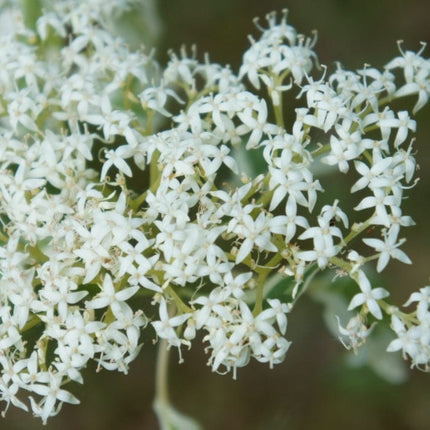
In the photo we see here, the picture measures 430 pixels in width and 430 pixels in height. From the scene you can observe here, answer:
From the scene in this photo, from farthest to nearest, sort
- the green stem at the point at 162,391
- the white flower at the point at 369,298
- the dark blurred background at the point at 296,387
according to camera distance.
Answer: the dark blurred background at the point at 296,387 → the green stem at the point at 162,391 → the white flower at the point at 369,298

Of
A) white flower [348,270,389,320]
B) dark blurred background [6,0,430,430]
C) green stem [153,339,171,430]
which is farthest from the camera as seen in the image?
dark blurred background [6,0,430,430]

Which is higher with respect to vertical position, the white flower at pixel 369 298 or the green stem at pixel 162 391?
the white flower at pixel 369 298

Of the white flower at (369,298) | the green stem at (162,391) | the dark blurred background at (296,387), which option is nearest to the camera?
the white flower at (369,298)

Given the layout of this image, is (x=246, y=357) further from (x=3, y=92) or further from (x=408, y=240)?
(x=408, y=240)

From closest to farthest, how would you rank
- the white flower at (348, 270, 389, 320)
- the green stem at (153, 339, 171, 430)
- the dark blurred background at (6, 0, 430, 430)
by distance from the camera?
1. the white flower at (348, 270, 389, 320)
2. the green stem at (153, 339, 171, 430)
3. the dark blurred background at (6, 0, 430, 430)

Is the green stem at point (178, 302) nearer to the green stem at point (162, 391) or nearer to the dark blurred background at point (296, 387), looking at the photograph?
the green stem at point (162, 391)

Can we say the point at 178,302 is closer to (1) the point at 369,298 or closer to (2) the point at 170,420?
(1) the point at 369,298

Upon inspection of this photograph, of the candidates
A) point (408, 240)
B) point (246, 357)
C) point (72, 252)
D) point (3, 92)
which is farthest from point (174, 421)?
point (408, 240)

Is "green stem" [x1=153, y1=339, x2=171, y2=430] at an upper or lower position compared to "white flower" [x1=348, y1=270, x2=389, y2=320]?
lower

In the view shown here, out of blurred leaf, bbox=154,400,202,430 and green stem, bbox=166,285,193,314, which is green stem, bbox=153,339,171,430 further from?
green stem, bbox=166,285,193,314

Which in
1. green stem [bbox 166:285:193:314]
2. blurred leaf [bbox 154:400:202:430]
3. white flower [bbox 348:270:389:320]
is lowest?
blurred leaf [bbox 154:400:202:430]

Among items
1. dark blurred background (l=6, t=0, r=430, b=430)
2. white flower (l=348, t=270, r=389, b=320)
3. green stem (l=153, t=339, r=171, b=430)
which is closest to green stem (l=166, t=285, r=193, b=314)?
white flower (l=348, t=270, r=389, b=320)

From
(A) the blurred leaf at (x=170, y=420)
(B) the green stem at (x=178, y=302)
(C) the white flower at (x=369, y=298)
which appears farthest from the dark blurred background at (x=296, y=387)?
(B) the green stem at (x=178, y=302)
